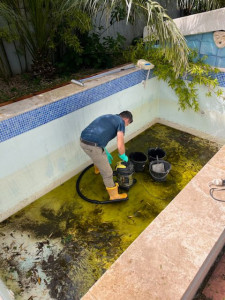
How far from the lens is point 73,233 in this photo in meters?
3.12

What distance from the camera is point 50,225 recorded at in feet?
10.7

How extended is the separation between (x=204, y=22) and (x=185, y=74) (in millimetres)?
900

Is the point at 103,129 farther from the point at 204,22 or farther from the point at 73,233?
the point at 204,22

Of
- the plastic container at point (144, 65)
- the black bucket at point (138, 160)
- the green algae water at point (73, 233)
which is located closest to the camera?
the green algae water at point (73, 233)

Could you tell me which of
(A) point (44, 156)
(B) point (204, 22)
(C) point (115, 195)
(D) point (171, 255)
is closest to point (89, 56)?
(B) point (204, 22)

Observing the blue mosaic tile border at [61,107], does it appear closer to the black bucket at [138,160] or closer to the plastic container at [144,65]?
the plastic container at [144,65]

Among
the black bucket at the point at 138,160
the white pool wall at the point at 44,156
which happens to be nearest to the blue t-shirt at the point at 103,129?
the white pool wall at the point at 44,156

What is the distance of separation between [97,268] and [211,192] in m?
1.59

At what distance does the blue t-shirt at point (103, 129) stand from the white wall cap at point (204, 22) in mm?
2405

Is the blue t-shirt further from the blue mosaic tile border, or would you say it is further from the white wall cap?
the white wall cap

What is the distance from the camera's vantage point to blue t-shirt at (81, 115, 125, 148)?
3.11m

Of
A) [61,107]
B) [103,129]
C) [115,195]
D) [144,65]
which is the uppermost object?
[144,65]

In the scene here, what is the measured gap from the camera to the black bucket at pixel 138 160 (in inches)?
155

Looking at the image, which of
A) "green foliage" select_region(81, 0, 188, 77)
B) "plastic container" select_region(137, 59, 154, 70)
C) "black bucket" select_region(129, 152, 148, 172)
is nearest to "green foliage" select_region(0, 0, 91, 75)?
"green foliage" select_region(81, 0, 188, 77)
